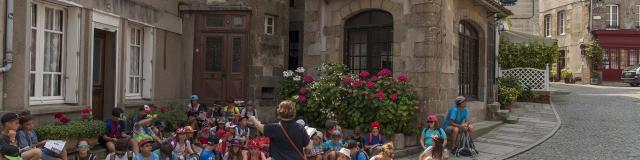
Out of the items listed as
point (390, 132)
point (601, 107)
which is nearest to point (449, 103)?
point (390, 132)

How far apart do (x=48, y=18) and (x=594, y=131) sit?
11.2 m

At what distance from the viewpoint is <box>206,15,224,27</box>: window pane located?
39.5 ft

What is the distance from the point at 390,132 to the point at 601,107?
33.1 ft

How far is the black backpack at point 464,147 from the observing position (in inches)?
394

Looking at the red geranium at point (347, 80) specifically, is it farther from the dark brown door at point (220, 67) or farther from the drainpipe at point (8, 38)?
the drainpipe at point (8, 38)

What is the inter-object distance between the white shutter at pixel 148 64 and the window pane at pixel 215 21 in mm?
1356

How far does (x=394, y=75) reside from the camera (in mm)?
11180

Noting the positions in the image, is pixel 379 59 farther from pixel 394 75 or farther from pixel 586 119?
pixel 586 119

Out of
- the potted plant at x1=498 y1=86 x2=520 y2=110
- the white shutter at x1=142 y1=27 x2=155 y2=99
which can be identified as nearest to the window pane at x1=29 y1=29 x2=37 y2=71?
the white shutter at x1=142 y1=27 x2=155 y2=99

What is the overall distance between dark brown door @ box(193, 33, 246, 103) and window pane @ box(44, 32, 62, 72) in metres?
3.59

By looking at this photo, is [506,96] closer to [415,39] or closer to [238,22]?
[415,39]

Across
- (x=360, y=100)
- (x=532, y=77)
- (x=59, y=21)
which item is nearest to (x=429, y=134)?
(x=360, y=100)

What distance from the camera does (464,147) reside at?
10.0 m

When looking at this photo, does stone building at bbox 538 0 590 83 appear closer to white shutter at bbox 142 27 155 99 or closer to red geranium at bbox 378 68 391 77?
red geranium at bbox 378 68 391 77
